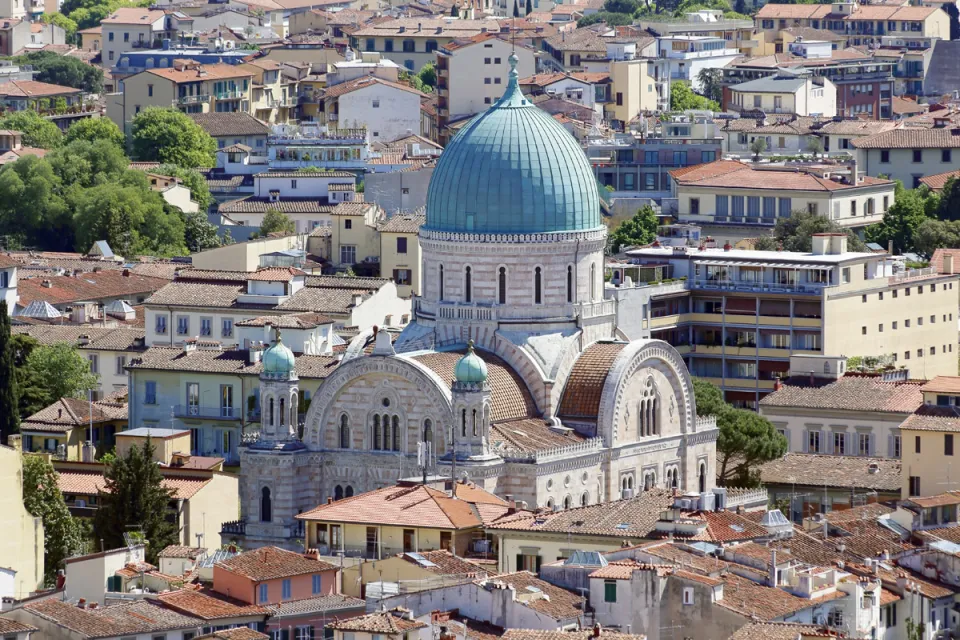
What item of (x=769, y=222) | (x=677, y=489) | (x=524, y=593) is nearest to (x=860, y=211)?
(x=769, y=222)

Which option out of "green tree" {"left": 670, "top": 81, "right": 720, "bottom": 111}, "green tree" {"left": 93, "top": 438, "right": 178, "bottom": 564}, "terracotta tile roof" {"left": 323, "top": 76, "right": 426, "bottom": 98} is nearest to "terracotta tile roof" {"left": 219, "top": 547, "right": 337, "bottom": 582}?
"green tree" {"left": 93, "top": 438, "right": 178, "bottom": 564}

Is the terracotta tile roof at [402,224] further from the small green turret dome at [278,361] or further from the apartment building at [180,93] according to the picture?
the apartment building at [180,93]

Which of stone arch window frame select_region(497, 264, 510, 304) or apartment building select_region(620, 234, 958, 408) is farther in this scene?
apartment building select_region(620, 234, 958, 408)

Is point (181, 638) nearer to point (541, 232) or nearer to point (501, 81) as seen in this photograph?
point (541, 232)

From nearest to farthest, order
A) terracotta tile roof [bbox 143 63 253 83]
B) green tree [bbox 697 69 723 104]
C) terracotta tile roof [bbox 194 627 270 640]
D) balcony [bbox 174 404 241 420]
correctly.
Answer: terracotta tile roof [bbox 194 627 270 640] < balcony [bbox 174 404 241 420] < terracotta tile roof [bbox 143 63 253 83] < green tree [bbox 697 69 723 104]

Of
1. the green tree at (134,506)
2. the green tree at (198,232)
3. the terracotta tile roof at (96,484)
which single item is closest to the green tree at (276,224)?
the green tree at (198,232)

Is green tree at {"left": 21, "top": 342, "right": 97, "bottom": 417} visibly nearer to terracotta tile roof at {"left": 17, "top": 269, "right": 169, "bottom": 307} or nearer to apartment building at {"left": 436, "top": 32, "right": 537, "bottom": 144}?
terracotta tile roof at {"left": 17, "top": 269, "right": 169, "bottom": 307}

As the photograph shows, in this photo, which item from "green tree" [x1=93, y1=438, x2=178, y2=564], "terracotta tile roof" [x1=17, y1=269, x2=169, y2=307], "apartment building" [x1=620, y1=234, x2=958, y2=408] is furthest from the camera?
"terracotta tile roof" [x1=17, y1=269, x2=169, y2=307]
